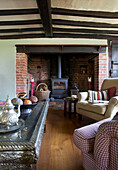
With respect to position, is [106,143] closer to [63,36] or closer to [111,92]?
[111,92]

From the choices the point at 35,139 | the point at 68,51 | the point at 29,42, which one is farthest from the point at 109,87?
the point at 29,42

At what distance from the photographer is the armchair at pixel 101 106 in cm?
195

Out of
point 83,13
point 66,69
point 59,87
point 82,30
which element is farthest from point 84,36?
point 59,87

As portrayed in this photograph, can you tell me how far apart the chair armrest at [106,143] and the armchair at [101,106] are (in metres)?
1.33

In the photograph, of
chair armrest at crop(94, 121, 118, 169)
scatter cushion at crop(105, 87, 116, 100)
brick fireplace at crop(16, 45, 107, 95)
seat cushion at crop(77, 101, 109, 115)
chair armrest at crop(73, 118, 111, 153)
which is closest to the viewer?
chair armrest at crop(94, 121, 118, 169)

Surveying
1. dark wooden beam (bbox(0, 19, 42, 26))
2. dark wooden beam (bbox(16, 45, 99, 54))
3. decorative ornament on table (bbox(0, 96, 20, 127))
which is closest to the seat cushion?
decorative ornament on table (bbox(0, 96, 20, 127))

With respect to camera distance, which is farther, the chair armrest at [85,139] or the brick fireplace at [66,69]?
the brick fireplace at [66,69]

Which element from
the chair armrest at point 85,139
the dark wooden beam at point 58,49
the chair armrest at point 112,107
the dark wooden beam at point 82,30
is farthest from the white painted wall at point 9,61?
the chair armrest at point 85,139

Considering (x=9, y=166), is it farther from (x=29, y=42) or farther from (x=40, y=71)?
(x=40, y=71)

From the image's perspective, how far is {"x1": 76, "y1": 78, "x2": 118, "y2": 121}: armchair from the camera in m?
1.95

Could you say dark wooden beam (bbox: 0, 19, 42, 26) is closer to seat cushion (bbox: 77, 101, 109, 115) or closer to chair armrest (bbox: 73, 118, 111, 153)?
seat cushion (bbox: 77, 101, 109, 115)

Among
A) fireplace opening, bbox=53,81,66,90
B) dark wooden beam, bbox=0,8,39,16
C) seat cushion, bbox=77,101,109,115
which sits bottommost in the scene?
seat cushion, bbox=77,101,109,115

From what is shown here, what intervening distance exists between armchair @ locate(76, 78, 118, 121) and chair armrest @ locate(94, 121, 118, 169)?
1.33m

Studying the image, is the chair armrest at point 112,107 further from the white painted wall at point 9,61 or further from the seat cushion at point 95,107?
the white painted wall at point 9,61
